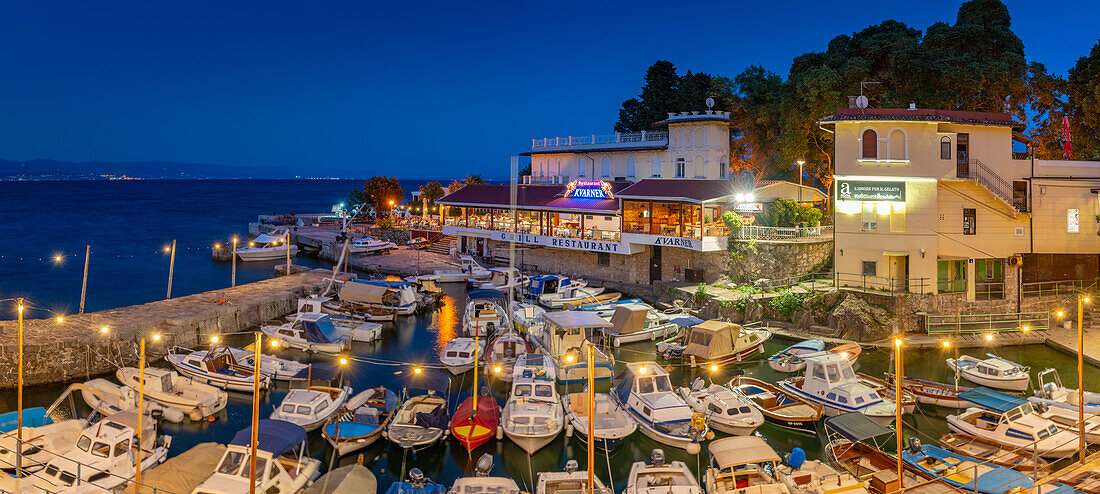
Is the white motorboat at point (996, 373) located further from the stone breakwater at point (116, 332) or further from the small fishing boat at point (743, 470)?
the stone breakwater at point (116, 332)

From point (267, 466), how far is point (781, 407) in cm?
1598

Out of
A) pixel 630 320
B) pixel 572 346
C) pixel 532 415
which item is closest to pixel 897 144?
pixel 630 320

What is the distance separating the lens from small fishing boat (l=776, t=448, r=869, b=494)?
1612 cm

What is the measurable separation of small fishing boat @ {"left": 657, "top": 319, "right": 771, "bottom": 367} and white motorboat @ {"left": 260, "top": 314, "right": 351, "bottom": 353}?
1498cm

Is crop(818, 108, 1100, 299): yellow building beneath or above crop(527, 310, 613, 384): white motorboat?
above

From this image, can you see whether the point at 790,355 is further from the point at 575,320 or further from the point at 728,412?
the point at 575,320

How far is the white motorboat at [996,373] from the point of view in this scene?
80.9 ft

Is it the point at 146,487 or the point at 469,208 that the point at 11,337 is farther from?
the point at 469,208

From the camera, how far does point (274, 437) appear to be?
56.7 feet

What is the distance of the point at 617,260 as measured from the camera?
46.8 m

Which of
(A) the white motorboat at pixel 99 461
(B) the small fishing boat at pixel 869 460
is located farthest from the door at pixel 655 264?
(A) the white motorboat at pixel 99 461

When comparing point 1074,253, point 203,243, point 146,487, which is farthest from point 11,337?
point 203,243

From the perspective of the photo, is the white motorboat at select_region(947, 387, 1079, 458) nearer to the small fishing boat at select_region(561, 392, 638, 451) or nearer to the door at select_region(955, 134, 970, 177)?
the small fishing boat at select_region(561, 392, 638, 451)

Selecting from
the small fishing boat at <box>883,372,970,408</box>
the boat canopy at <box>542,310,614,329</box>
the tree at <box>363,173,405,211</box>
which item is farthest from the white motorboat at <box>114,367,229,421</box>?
the tree at <box>363,173,405,211</box>
